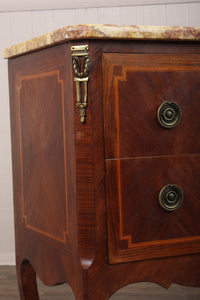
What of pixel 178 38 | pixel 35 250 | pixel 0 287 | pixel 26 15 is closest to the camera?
pixel 178 38

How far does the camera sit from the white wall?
2.24m

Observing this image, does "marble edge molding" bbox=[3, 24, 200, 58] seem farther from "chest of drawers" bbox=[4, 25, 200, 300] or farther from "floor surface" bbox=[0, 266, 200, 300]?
"floor surface" bbox=[0, 266, 200, 300]

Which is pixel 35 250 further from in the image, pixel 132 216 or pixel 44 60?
pixel 44 60

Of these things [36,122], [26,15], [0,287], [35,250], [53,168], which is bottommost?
[0,287]

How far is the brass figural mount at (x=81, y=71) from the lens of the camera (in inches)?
44.2

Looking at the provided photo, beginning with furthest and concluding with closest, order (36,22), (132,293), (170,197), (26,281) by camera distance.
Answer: (36,22) < (132,293) < (26,281) < (170,197)

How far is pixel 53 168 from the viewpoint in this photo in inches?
51.4

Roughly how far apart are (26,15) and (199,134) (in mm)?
1378

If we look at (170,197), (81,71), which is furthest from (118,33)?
(170,197)

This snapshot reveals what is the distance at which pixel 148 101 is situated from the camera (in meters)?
1.20

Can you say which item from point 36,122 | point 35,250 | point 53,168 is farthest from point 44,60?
point 35,250

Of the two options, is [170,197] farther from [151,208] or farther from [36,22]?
[36,22]

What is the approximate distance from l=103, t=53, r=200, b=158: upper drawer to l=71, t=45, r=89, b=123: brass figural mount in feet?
0.17

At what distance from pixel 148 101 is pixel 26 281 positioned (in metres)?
0.81
